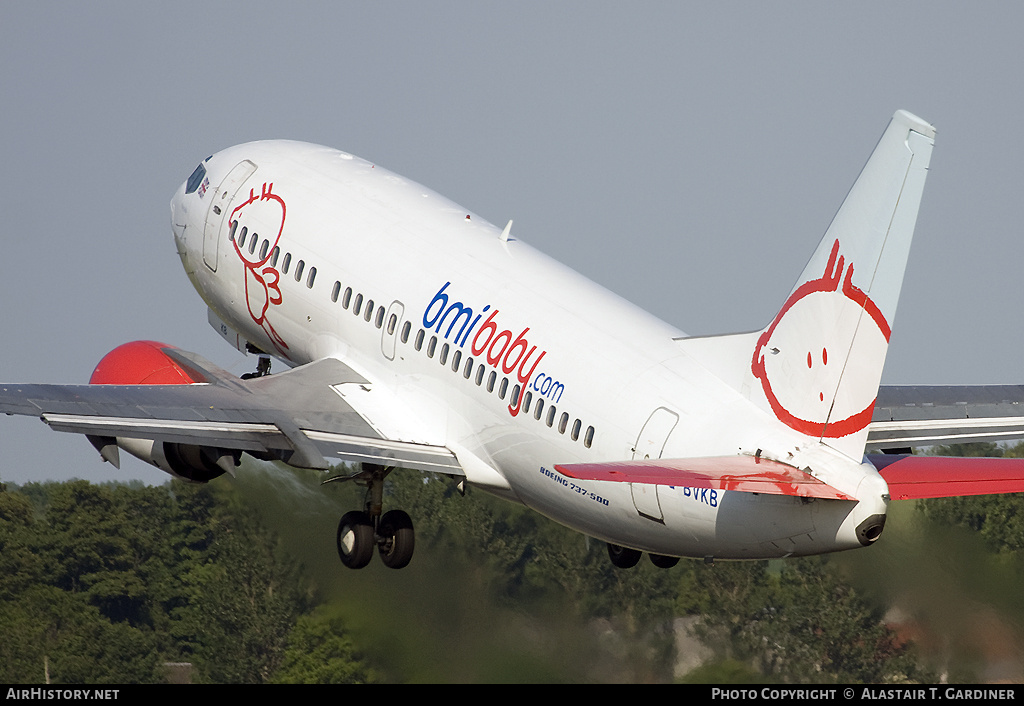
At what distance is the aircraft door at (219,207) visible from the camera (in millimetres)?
41000

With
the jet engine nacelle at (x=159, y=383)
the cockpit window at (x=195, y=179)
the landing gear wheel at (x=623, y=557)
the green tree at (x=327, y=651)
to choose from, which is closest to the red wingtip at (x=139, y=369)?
the jet engine nacelle at (x=159, y=383)

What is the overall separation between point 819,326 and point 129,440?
14138 mm

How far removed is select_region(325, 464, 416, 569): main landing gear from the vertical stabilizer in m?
9.97

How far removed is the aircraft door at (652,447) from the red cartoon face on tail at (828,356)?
1810 millimetres

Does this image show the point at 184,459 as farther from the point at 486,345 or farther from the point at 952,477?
the point at 952,477

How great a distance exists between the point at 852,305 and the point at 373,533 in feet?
40.8

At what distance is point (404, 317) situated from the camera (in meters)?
35.9

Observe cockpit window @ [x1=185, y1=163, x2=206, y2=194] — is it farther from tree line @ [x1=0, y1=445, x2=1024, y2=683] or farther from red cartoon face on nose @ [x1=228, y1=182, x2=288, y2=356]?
tree line @ [x1=0, y1=445, x2=1024, y2=683]

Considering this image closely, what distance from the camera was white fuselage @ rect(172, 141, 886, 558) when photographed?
96.2ft

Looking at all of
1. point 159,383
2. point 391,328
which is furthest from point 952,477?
point 159,383

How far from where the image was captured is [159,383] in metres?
36.4

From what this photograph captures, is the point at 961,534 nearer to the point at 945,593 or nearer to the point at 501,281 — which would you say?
the point at 945,593

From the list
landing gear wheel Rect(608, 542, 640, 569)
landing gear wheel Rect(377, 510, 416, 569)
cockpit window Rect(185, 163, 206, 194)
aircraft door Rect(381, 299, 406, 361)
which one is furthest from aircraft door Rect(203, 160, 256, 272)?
landing gear wheel Rect(608, 542, 640, 569)

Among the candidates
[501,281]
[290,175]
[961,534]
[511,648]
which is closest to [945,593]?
[961,534]
